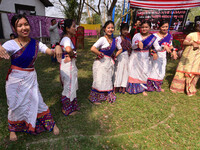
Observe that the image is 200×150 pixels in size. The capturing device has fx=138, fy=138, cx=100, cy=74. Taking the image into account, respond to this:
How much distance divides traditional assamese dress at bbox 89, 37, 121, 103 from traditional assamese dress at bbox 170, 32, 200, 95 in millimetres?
2182

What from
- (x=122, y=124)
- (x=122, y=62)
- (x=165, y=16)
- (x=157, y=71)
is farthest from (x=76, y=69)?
(x=165, y=16)

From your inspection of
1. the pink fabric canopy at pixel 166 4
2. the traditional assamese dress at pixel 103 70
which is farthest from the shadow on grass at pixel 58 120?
the pink fabric canopy at pixel 166 4

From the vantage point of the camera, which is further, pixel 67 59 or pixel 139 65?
pixel 139 65

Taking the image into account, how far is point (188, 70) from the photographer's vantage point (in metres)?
4.07

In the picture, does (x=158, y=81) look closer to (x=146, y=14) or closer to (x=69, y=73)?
(x=69, y=73)

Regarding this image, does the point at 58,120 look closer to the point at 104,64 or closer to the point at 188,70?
the point at 104,64

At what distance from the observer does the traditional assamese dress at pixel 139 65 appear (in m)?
3.66

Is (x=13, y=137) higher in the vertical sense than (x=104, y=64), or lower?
lower

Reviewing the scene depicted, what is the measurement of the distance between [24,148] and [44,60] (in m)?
5.66

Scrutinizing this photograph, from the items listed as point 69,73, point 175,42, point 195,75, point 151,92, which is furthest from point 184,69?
point 175,42

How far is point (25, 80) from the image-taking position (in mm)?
2104

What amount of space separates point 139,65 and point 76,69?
191 centimetres

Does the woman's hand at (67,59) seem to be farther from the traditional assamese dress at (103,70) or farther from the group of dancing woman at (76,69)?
the traditional assamese dress at (103,70)

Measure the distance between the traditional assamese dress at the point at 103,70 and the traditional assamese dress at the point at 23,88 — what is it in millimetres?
1388
